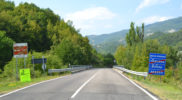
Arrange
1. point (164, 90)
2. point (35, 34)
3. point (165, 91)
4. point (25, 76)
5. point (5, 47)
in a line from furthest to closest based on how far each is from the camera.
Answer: point (35, 34)
point (5, 47)
point (25, 76)
point (164, 90)
point (165, 91)

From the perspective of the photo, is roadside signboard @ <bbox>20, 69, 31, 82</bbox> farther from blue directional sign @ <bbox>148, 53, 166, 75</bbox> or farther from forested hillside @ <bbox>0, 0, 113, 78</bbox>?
forested hillside @ <bbox>0, 0, 113, 78</bbox>

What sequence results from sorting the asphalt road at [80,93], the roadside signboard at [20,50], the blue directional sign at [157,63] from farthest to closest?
the roadside signboard at [20,50], the blue directional sign at [157,63], the asphalt road at [80,93]

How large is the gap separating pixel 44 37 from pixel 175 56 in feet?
193

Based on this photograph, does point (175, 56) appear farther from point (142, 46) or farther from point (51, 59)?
point (51, 59)

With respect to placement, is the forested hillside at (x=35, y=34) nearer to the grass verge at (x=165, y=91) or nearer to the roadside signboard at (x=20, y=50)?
the roadside signboard at (x=20, y=50)

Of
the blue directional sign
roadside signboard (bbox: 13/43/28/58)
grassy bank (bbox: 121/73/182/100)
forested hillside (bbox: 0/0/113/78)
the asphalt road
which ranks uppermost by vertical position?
forested hillside (bbox: 0/0/113/78)

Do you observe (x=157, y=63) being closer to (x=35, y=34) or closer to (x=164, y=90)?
(x=164, y=90)

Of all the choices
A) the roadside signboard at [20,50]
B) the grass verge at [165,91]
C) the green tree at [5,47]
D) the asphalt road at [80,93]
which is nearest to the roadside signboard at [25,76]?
the roadside signboard at [20,50]

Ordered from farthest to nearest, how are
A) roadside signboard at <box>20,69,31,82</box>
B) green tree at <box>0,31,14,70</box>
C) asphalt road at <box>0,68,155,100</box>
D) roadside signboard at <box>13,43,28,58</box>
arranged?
1. green tree at <box>0,31,14,70</box>
2. roadside signboard at <box>13,43,28,58</box>
3. roadside signboard at <box>20,69,31,82</box>
4. asphalt road at <box>0,68,155,100</box>

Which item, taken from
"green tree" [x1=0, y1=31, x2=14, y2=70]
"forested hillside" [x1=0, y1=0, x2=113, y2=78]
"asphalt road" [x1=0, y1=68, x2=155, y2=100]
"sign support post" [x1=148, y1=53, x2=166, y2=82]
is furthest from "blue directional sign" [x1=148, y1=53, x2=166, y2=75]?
"green tree" [x1=0, y1=31, x2=14, y2=70]

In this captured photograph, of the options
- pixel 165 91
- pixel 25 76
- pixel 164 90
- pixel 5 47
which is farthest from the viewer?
pixel 5 47

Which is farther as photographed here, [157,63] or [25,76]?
[25,76]

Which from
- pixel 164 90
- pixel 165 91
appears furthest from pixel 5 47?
pixel 165 91

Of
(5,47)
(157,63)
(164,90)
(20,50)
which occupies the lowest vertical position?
(164,90)
